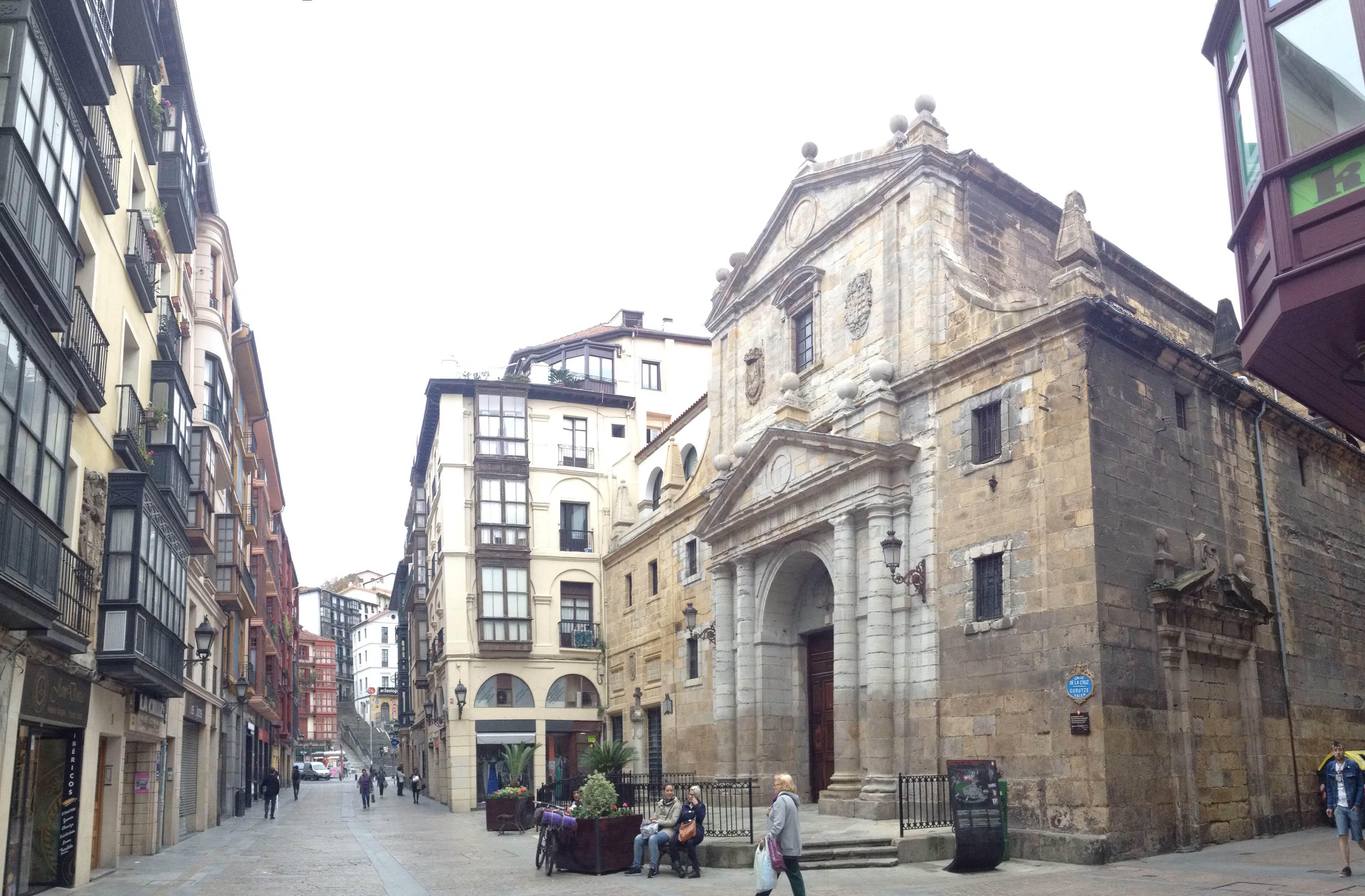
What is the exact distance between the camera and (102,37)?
1410 cm

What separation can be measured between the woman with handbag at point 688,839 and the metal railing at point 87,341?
367 inches

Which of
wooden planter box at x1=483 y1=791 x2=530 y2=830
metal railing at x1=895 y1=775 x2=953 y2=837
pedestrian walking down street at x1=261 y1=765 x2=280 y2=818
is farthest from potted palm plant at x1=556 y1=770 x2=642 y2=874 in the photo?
pedestrian walking down street at x1=261 y1=765 x2=280 y2=818

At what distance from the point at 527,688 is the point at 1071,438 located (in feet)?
79.7

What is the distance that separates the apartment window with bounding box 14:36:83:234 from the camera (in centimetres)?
1133

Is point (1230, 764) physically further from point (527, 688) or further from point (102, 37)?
point (527, 688)

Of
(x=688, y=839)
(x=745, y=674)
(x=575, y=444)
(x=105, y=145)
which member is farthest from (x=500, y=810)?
(x=575, y=444)

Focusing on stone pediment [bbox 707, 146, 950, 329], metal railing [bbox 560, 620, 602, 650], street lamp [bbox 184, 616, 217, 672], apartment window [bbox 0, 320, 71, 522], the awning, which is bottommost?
the awning

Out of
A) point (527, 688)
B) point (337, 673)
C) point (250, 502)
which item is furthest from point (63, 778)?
point (337, 673)

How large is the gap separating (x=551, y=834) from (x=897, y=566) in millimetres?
7210

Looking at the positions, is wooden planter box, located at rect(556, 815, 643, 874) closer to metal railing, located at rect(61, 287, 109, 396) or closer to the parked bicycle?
the parked bicycle

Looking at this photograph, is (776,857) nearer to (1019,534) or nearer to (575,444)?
(1019,534)

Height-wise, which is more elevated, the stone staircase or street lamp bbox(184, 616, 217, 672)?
Answer: street lamp bbox(184, 616, 217, 672)

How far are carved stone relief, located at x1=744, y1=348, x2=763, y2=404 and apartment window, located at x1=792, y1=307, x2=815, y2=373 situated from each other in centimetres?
141

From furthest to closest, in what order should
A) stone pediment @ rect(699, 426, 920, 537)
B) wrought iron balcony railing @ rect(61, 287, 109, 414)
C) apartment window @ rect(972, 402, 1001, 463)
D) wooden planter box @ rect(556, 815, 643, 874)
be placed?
stone pediment @ rect(699, 426, 920, 537) → apartment window @ rect(972, 402, 1001, 463) → wooden planter box @ rect(556, 815, 643, 874) → wrought iron balcony railing @ rect(61, 287, 109, 414)
